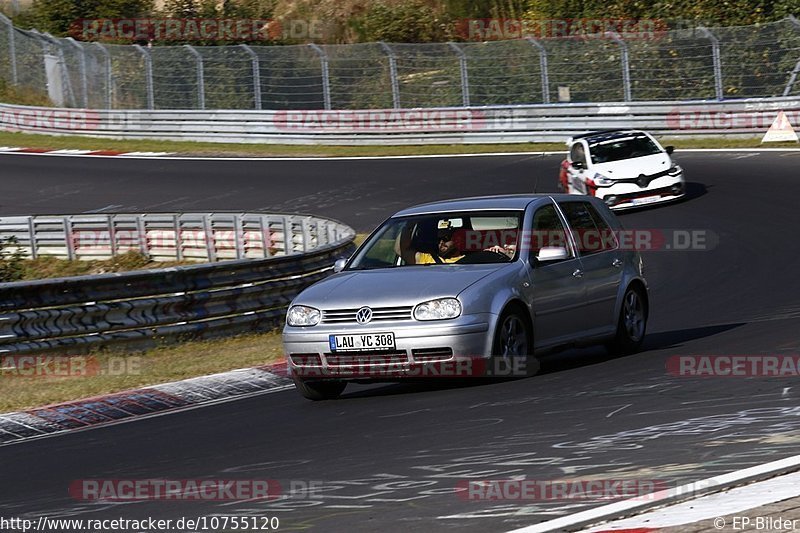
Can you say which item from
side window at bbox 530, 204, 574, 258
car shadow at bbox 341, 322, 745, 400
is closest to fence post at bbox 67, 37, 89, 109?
car shadow at bbox 341, 322, 745, 400

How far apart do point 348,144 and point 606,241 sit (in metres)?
25.7

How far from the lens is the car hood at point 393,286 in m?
9.91

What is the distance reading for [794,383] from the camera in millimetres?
9359

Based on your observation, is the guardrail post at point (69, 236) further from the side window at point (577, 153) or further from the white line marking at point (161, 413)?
the white line marking at point (161, 413)

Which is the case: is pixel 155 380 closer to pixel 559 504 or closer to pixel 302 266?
pixel 302 266

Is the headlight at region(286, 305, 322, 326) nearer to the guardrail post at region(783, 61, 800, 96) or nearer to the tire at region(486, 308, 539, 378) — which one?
the tire at region(486, 308, 539, 378)

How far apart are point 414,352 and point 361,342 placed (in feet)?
1.30

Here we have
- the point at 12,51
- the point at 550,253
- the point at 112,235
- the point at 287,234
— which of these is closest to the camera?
the point at 550,253

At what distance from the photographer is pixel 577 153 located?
2528 centimetres

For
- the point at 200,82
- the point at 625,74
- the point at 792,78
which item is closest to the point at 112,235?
the point at 625,74

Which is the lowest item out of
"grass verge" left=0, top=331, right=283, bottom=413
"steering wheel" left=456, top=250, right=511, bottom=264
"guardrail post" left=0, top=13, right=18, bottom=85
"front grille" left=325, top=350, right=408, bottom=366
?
"grass verge" left=0, top=331, right=283, bottom=413

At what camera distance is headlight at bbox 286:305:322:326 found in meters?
10.2

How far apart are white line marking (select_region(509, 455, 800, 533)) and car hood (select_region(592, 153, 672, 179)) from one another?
17.1 meters

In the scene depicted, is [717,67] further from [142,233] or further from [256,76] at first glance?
[142,233]
